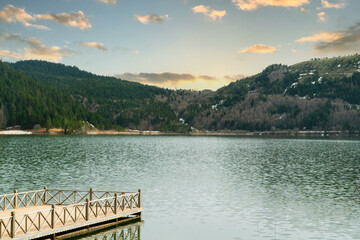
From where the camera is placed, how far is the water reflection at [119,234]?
112 feet

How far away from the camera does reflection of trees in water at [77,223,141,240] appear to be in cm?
3431

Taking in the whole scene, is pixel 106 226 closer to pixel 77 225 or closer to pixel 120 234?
pixel 120 234

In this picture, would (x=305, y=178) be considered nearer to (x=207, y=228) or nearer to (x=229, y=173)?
(x=229, y=173)

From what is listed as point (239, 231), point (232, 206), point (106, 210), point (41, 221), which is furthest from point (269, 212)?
point (41, 221)

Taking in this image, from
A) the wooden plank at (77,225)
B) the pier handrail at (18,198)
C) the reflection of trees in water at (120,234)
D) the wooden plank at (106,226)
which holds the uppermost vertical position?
the pier handrail at (18,198)

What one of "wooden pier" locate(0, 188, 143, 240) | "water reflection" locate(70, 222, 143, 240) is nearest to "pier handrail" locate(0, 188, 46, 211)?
"wooden pier" locate(0, 188, 143, 240)

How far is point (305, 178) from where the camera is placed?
7238 cm

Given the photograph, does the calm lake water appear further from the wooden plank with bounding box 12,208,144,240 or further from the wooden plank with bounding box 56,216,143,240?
the wooden plank with bounding box 12,208,144,240

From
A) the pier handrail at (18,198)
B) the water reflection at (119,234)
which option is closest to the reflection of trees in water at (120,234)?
the water reflection at (119,234)

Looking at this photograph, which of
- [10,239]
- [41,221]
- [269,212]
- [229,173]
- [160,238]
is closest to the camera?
[10,239]

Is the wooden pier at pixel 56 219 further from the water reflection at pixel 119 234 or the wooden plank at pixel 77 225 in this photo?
the water reflection at pixel 119 234

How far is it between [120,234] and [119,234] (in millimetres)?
90

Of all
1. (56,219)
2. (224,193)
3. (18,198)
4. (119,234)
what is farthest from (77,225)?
(224,193)

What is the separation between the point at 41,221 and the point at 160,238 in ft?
33.2
